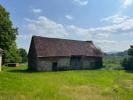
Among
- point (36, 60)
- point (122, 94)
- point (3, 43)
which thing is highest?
point (3, 43)

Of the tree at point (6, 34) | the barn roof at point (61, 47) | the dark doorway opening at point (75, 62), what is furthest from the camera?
the dark doorway opening at point (75, 62)

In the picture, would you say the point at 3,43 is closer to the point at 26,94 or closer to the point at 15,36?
the point at 15,36

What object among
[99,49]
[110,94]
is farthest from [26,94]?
[99,49]

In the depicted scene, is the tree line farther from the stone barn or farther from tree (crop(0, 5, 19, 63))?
the stone barn

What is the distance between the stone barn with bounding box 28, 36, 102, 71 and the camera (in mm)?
45625

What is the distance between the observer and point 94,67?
5484cm

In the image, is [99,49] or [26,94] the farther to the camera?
[99,49]

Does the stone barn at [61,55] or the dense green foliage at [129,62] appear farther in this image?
the dense green foliage at [129,62]

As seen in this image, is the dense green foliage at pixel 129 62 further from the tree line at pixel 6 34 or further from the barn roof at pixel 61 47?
the tree line at pixel 6 34

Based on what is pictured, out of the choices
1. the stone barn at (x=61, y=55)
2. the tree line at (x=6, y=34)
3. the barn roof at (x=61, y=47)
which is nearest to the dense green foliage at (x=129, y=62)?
the stone barn at (x=61, y=55)

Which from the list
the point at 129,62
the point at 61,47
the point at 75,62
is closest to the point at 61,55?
the point at 61,47

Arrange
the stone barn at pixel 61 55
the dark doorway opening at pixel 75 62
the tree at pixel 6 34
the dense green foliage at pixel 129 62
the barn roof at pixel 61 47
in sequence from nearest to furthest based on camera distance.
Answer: the stone barn at pixel 61 55, the barn roof at pixel 61 47, the tree at pixel 6 34, the dark doorway opening at pixel 75 62, the dense green foliage at pixel 129 62

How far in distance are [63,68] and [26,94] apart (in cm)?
Answer: 2879

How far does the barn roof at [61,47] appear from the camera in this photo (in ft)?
152
